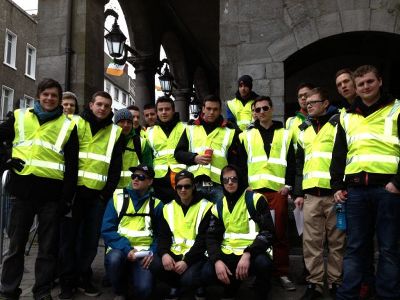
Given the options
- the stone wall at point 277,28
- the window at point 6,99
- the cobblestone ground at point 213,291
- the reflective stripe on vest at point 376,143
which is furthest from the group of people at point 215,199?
the window at point 6,99

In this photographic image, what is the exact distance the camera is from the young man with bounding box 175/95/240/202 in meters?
5.01

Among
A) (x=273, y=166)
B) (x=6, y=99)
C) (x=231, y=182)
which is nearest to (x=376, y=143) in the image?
(x=273, y=166)

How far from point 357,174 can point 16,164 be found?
10.6 ft

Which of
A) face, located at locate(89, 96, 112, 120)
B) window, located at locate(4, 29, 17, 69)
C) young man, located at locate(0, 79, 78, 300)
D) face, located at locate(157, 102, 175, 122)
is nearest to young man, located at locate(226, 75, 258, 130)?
face, located at locate(157, 102, 175, 122)

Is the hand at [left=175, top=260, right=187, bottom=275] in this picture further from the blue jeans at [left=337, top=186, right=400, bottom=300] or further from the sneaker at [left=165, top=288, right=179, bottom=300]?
the blue jeans at [left=337, top=186, right=400, bottom=300]

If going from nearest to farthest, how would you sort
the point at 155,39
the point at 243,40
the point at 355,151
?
the point at 355,151, the point at 243,40, the point at 155,39

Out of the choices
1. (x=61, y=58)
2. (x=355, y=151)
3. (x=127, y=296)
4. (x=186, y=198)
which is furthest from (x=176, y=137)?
(x=61, y=58)

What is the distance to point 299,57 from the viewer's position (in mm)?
7230

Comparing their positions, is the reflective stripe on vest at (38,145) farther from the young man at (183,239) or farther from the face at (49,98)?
the young man at (183,239)

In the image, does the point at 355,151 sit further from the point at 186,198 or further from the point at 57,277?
the point at 57,277

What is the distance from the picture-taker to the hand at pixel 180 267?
14.2 ft

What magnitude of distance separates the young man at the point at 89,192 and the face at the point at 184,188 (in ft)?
2.55

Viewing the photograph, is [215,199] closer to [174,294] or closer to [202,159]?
[202,159]

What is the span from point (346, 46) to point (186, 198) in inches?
193
